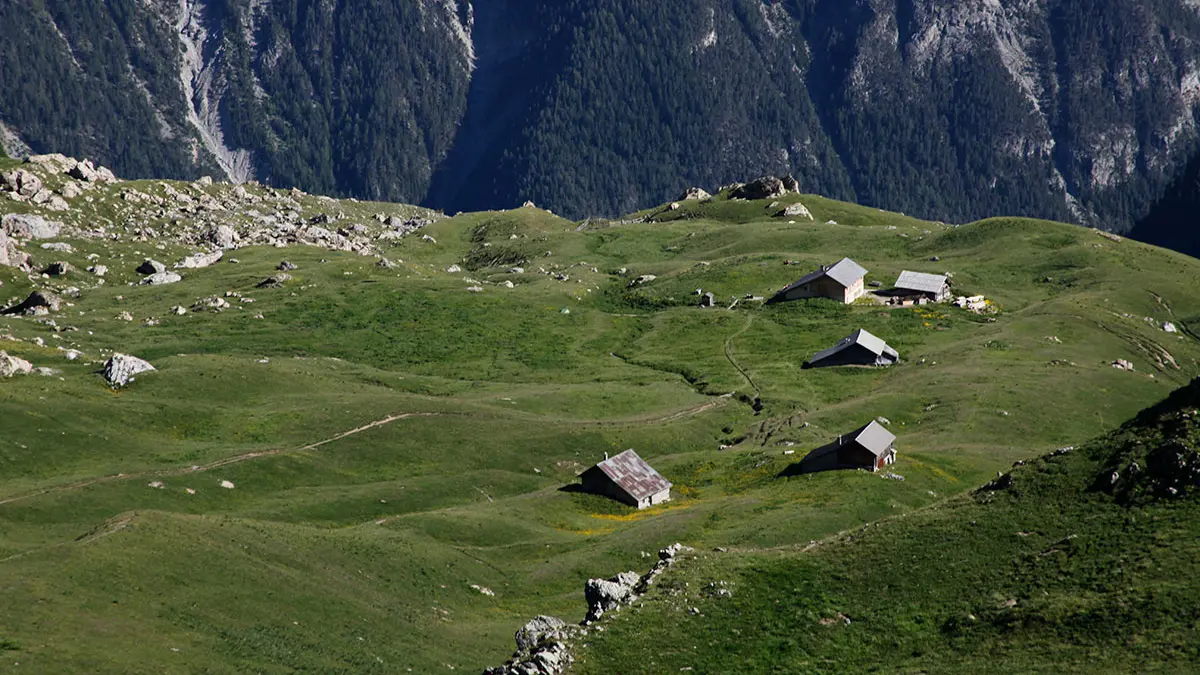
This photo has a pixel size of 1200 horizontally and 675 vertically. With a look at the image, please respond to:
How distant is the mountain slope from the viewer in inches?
1957

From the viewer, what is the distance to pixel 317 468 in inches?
4112

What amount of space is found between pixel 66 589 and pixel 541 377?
93.1 meters

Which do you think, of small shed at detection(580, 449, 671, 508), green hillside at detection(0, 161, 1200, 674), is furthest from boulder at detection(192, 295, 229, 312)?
small shed at detection(580, 449, 671, 508)

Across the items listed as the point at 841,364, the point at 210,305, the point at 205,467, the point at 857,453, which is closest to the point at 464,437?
the point at 205,467

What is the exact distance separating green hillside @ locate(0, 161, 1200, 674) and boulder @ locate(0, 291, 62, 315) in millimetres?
2803

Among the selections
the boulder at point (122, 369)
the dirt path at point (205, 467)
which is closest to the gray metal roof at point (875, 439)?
the dirt path at point (205, 467)

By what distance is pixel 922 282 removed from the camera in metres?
176

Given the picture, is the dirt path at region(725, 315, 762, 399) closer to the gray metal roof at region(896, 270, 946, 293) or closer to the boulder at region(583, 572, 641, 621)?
the gray metal roof at region(896, 270, 946, 293)

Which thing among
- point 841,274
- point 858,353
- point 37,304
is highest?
point 37,304

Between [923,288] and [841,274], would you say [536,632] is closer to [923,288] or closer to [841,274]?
[841,274]

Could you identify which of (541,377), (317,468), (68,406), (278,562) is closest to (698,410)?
(541,377)

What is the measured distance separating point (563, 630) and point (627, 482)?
153ft

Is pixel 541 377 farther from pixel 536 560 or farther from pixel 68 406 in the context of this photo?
pixel 536 560

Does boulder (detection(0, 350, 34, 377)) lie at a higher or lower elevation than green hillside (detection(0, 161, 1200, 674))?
higher
